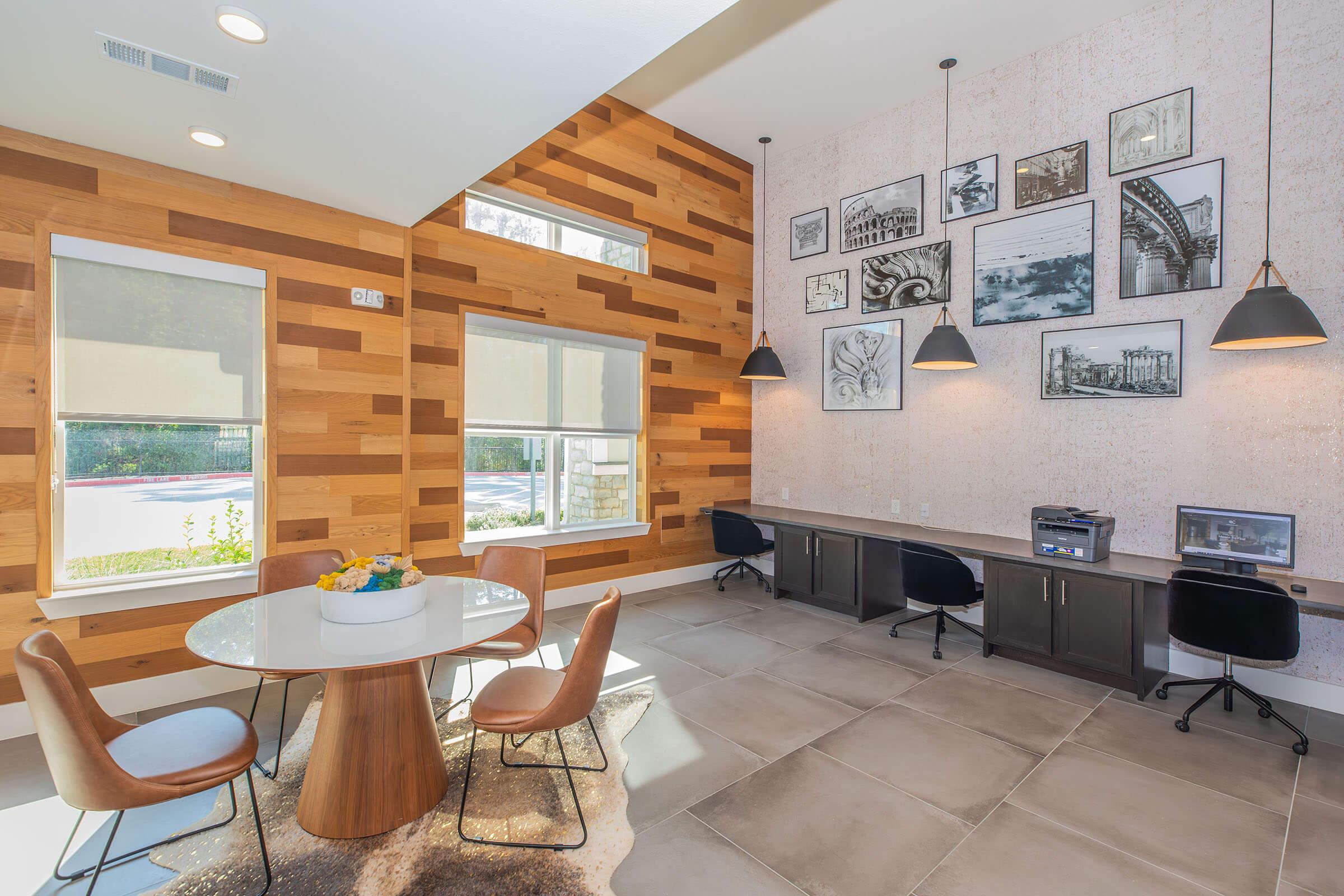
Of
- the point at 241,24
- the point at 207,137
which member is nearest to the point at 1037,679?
the point at 241,24

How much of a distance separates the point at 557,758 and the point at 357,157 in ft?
10.3

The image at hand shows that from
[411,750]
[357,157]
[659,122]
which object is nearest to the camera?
[411,750]

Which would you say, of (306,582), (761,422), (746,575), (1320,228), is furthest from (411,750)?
(1320,228)

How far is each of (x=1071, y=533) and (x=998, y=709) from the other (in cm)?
123

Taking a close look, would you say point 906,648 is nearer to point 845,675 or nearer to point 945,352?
point 845,675

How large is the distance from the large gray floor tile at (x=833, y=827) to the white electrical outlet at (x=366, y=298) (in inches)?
137

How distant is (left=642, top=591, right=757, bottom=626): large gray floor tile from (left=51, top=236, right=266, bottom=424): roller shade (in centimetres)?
326

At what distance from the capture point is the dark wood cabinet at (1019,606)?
3.93 metres

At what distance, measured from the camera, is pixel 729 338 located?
652cm

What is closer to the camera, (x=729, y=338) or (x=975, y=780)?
(x=975, y=780)

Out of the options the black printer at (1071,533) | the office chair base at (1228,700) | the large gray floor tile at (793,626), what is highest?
the black printer at (1071,533)

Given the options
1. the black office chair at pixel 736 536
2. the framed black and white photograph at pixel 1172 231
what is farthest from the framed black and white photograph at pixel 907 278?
the black office chair at pixel 736 536

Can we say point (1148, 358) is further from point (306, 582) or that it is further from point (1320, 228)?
point (306, 582)

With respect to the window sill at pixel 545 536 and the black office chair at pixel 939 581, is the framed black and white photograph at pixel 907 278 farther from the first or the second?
the window sill at pixel 545 536
